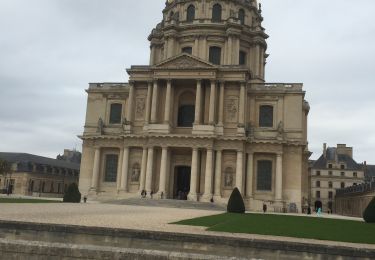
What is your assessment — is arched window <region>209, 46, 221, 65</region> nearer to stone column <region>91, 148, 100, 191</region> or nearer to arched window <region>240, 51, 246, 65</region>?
arched window <region>240, 51, 246, 65</region>

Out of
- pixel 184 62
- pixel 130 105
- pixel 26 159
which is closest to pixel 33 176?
pixel 26 159

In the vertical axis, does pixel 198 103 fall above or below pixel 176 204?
above

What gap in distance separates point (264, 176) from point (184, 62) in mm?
14381

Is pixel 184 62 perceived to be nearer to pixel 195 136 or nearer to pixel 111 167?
pixel 195 136

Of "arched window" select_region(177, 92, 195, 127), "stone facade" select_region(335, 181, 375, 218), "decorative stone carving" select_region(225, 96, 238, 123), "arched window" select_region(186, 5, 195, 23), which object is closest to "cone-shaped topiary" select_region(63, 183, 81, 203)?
"arched window" select_region(177, 92, 195, 127)

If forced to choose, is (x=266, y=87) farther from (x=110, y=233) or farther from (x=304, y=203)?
(x=110, y=233)

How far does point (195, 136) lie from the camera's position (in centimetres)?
4484

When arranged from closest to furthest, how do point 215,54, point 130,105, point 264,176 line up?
point 264,176 → point 130,105 → point 215,54

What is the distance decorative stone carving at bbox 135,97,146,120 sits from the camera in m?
49.1

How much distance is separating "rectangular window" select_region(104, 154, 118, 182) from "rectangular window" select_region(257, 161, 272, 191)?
50.6ft

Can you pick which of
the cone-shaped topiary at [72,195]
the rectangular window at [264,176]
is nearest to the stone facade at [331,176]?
the rectangular window at [264,176]

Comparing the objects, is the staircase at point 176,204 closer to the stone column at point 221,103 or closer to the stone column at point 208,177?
the stone column at point 208,177

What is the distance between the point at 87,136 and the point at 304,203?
2520 cm

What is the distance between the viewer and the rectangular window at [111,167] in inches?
1946
